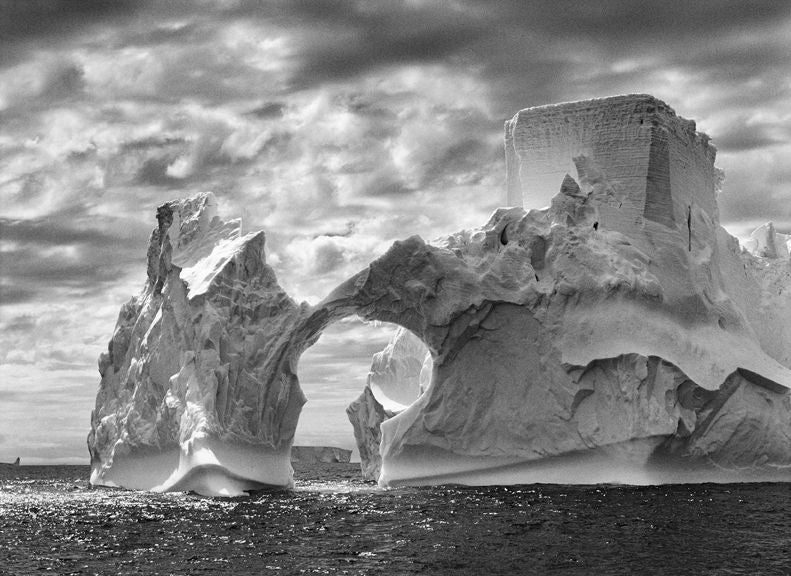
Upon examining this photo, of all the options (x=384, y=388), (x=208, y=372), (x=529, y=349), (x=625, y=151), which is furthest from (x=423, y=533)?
(x=384, y=388)

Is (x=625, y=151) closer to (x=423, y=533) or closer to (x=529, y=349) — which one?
(x=529, y=349)

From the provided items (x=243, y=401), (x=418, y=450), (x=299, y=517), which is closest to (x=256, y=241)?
(x=243, y=401)

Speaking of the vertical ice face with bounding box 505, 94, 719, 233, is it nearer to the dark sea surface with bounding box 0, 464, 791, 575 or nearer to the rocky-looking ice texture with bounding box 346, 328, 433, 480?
the rocky-looking ice texture with bounding box 346, 328, 433, 480

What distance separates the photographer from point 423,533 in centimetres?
1545

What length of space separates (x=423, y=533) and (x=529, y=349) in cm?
836

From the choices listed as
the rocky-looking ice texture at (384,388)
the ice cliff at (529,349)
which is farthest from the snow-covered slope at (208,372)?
the rocky-looking ice texture at (384,388)

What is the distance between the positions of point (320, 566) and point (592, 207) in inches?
548

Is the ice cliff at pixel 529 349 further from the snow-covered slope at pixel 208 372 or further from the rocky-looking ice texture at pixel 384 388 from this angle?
the rocky-looking ice texture at pixel 384 388

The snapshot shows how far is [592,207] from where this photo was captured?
79.4 ft

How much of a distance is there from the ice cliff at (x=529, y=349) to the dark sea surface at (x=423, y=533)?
1.31m

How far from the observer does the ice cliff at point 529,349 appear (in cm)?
2231

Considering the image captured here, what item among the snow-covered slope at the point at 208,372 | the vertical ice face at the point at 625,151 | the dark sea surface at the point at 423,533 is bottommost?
the dark sea surface at the point at 423,533

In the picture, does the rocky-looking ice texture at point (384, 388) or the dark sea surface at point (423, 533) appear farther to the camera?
the rocky-looking ice texture at point (384, 388)

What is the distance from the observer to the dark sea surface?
13055 millimetres
